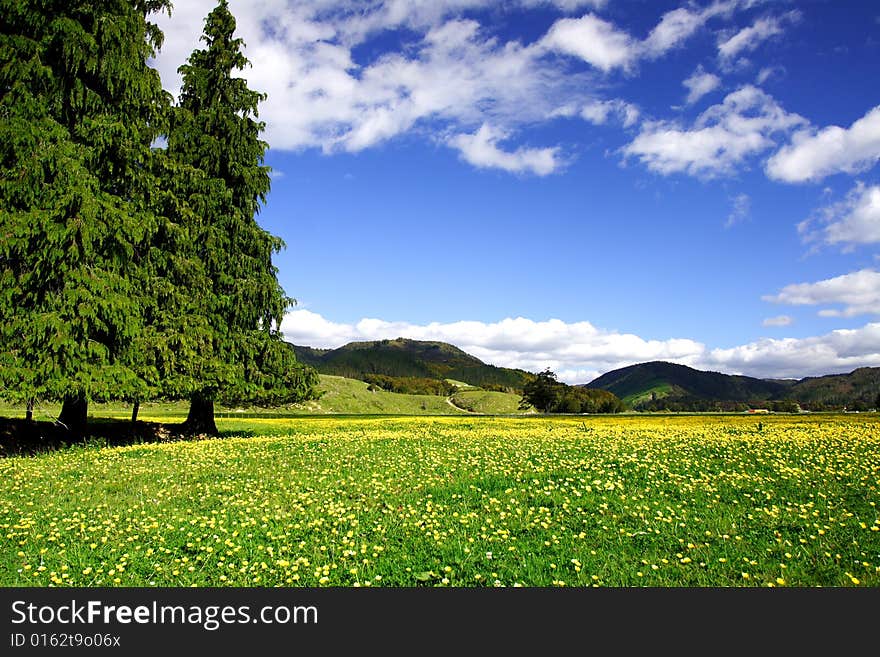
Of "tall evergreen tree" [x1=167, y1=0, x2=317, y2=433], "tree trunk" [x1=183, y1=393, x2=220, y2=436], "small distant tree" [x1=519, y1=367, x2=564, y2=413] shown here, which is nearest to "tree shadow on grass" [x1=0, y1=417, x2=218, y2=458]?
"tree trunk" [x1=183, y1=393, x2=220, y2=436]

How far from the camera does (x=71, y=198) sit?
17.0 m

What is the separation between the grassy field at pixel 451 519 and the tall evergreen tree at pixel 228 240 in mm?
8585

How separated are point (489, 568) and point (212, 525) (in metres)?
4.86

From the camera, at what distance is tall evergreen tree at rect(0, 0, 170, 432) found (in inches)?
647

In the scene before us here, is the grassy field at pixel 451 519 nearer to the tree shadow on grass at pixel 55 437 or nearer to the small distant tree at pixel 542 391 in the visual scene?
the tree shadow on grass at pixel 55 437

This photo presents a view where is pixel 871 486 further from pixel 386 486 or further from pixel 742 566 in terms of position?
pixel 386 486

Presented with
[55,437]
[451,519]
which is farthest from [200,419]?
[451,519]

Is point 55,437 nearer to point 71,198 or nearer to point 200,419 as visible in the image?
point 200,419

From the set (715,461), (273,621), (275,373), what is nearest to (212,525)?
(273,621)

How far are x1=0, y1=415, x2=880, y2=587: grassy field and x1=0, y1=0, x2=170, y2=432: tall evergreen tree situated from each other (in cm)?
335

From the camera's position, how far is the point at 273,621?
594 cm

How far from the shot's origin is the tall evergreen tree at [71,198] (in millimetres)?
16422

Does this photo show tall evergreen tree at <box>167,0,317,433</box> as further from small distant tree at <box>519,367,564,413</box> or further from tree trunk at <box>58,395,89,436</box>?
small distant tree at <box>519,367,564,413</box>

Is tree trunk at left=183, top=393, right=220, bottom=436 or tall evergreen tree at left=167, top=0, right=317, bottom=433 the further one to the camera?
tree trunk at left=183, top=393, right=220, bottom=436
